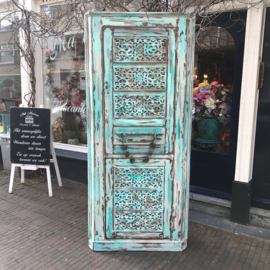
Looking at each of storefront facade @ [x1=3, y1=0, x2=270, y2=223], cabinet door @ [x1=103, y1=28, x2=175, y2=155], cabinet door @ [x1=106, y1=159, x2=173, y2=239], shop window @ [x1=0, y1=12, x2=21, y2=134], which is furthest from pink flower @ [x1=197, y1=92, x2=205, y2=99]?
shop window @ [x1=0, y1=12, x2=21, y2=134]

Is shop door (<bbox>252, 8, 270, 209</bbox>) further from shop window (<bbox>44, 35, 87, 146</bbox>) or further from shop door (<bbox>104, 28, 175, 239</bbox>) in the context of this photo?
shop window (<bbox>44, 35, 87, 146</bbox>)

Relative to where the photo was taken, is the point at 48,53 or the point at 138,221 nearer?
the point at 138,221

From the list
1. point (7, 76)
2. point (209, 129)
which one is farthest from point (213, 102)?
point (7, 76)

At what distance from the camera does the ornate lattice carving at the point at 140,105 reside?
2855 mm

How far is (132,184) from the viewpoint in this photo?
3.03 metres

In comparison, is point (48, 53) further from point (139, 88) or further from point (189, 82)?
point (189, 82)

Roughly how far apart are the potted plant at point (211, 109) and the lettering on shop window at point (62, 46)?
2.72m

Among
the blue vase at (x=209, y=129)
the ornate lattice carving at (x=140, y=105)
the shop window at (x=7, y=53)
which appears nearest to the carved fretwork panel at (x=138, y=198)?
the ornate lattice carving at (x=140, y=105)

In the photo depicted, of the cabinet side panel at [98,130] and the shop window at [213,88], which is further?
the shop window at [213,88]

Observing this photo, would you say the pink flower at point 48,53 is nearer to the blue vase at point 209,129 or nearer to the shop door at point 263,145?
the blue vase at point 209,129

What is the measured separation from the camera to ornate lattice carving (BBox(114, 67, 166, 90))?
281 cm

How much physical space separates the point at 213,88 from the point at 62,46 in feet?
10.5

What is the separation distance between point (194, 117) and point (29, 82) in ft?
10.6

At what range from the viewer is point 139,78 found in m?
2.83
